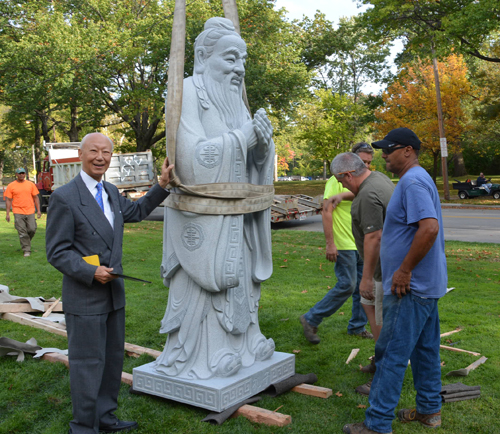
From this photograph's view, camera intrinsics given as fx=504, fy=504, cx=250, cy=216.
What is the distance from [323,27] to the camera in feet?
116

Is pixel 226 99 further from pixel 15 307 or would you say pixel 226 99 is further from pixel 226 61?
pixel 15 307

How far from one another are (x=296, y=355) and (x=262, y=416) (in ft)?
5.15

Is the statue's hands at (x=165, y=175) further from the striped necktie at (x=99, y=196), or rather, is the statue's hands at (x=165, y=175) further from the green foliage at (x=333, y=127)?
the green foliage at (x=333, y=127)

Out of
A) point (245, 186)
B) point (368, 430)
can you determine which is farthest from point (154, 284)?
point (368, 430)

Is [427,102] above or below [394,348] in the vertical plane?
above

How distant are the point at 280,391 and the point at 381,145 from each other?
2.17 metres

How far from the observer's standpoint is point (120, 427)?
3.55 metres

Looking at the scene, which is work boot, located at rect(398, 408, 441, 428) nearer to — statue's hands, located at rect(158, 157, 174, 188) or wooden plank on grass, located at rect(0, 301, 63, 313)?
statue's hands, located at rect(158, 157, 174, 188)

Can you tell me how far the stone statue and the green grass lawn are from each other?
0.45m

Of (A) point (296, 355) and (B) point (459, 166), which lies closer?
(A) point (296, 355)

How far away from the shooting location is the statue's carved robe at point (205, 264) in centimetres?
394

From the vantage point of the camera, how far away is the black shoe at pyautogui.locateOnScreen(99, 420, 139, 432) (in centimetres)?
353

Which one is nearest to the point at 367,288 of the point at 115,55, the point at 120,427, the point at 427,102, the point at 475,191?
the point at 120,427

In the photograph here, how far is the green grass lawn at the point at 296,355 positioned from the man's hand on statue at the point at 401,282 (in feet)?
3.34
